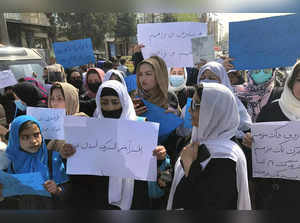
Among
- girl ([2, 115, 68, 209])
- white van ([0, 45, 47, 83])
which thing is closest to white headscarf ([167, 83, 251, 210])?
girl ([2, 115, 68, 209])

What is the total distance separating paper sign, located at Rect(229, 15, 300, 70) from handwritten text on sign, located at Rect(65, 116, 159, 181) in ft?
2.91

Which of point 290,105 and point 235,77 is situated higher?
point 235,77

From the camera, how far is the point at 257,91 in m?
3.03

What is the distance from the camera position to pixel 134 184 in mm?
1557

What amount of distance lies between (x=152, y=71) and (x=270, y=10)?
6.41 ft

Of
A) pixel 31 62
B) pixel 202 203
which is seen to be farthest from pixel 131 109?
pixel 31 62

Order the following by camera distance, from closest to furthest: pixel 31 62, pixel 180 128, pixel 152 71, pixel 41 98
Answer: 1. pixel 180 128
2. pixel 152 71
3. pixel 41 98
4. pixel 31 62

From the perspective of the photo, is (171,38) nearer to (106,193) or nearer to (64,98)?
(64,98)

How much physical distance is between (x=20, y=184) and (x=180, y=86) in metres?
2.63

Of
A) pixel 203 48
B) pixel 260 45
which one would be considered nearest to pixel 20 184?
pixel 260 45

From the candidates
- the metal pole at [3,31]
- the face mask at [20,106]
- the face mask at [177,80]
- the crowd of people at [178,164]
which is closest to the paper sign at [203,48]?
the crowd of people at [178,164]

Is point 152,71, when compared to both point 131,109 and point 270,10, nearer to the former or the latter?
point 131,109

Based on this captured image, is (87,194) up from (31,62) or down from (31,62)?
down

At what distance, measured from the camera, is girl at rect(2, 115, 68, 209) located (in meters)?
1.58
